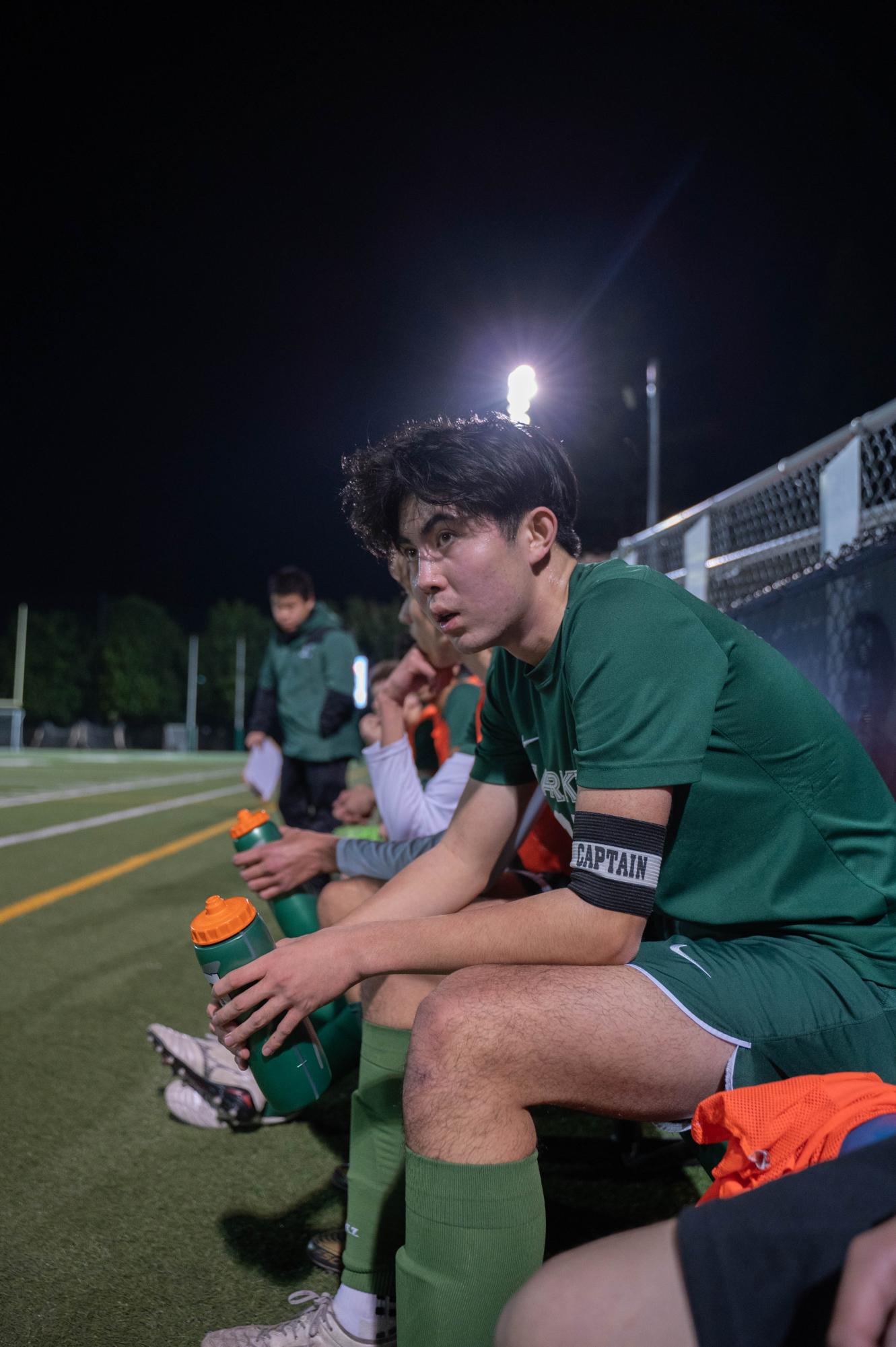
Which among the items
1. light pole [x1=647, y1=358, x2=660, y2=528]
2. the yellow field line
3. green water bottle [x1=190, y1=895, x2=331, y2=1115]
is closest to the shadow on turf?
green water bottle [x1=190, y1=895, x2=331, y2=1115]

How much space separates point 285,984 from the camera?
5.01ft

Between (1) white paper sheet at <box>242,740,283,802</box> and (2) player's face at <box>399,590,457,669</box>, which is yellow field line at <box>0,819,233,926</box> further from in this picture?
(2) player's face at <box>399,590,457,669</box>

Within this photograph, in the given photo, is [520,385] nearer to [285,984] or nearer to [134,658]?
[285,984]

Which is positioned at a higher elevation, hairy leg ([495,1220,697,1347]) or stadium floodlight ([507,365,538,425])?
stadium floodlight ([507,365,538,425])

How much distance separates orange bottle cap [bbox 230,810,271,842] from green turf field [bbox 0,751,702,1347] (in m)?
0.88

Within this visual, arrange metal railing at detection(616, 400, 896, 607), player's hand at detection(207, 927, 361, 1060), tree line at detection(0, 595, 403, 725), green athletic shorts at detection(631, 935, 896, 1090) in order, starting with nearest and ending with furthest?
green athletic shorts at detection(631, 935, 896, 1090), player's hand at detection(207, 927, 361, 1060), metal railing at detection(616, 400, 896, 607), tree line at detection(0, 595, 403, 725)

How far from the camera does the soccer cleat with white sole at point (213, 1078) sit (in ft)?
9.23

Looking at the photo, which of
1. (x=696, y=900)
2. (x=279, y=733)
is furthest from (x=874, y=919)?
(x=279, y=733)

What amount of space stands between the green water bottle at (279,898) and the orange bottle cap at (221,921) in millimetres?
933

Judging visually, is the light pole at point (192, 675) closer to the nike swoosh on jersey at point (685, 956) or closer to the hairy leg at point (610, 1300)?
the nike swoosh on jersey at point (685, 956)

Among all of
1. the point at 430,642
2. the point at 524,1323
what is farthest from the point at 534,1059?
the point at 430,642

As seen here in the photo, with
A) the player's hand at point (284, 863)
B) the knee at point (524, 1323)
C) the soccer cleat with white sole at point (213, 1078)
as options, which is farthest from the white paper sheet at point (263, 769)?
the knee at point (524, 1323)

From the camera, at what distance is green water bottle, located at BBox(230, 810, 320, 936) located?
2807 millimetres

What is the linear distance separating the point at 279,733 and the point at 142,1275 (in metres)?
6.05
